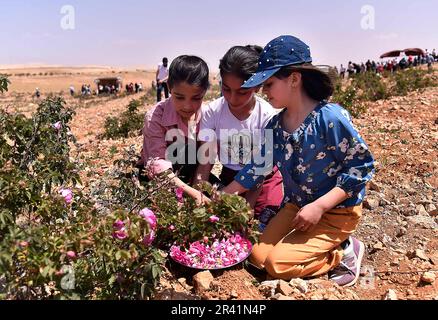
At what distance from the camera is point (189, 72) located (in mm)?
2643

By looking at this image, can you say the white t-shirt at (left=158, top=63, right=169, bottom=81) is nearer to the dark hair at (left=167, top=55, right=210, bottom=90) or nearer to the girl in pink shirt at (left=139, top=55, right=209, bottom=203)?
the girl in pink shirt at (left=139, top=55, right=209, bottom=203)

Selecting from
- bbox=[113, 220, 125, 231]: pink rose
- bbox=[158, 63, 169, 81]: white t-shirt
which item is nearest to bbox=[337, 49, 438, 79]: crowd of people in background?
bbox=[158, 63, 169, 81]: white t-shirt

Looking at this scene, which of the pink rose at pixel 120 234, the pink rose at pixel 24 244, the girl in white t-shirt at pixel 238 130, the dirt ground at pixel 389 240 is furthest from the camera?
the girl in white t-shirt at pixel 238 130

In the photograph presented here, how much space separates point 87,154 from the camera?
625 cm

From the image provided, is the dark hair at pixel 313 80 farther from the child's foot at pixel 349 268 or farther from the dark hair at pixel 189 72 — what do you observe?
the child's foot at pixel 349 268

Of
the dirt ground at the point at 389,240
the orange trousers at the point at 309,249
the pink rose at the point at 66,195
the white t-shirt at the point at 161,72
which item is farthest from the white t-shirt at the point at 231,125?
the white t-shirt at the point at 161,72

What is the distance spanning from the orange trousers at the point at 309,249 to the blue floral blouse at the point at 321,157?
0.10m

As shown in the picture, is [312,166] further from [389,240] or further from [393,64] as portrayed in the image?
[393,64]

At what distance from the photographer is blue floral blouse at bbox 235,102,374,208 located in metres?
2.42

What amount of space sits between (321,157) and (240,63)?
0.73 m

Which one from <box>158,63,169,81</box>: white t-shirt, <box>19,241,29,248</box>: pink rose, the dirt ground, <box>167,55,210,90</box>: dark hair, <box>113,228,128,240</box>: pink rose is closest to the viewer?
<box>19,241,29,248</box>: pink rose

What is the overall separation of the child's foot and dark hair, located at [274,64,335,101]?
90 cm

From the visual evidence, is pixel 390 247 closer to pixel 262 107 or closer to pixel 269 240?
pixel 269 240

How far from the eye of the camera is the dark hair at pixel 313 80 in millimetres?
2459
